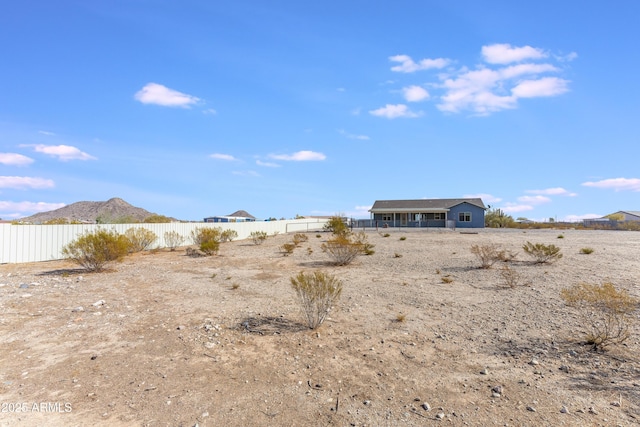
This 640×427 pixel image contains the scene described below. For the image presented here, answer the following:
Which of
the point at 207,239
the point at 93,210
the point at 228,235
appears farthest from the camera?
the point at 93,210

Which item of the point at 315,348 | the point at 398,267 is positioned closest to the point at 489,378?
the point at 315,348

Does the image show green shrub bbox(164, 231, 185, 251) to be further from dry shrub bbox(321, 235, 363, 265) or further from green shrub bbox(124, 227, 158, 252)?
dry shrub bbox(321, 235, 363, 265)

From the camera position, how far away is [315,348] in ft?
18.9

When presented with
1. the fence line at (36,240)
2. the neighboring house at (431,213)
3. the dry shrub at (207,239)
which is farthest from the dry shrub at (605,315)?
the neighboring house at (431,213)

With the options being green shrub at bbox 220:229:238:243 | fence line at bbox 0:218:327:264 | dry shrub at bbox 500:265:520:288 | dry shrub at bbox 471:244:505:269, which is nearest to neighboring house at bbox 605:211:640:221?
dry shrub at bbox 471:244:505:269

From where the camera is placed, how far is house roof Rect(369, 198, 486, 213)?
5078 cm

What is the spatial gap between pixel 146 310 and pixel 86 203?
9037 centimetres

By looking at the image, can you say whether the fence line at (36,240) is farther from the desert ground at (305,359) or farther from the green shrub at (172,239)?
the desert ground at (305,359)

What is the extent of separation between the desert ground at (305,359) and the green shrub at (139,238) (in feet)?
35.5

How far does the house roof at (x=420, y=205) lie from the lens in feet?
167

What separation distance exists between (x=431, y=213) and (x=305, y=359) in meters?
49.3

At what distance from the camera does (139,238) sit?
21469 millimetres

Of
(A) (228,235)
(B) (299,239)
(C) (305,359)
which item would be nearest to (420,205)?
(B) (299,239)

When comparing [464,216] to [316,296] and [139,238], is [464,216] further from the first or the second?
[316,296]
